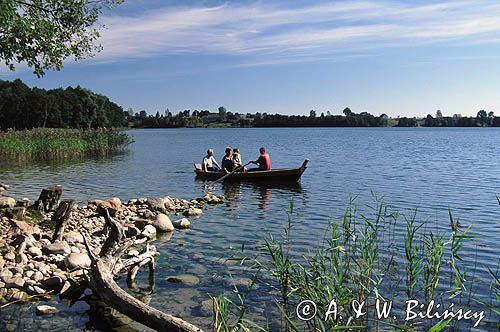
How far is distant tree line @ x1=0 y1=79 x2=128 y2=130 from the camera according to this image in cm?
7831

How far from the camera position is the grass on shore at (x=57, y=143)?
119ft

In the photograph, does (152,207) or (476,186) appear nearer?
(152,207)

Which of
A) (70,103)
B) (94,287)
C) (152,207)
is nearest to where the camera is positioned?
(94,287)

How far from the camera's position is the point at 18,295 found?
330 inches

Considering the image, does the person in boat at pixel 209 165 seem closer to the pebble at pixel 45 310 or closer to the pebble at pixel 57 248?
the pebble at pixel 57 248

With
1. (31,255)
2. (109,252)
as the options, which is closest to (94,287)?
(109,252)

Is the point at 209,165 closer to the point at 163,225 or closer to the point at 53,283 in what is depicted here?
the point at 163,225

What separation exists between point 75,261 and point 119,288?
A: 8.28 feet

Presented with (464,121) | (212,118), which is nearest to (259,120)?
(212,118)

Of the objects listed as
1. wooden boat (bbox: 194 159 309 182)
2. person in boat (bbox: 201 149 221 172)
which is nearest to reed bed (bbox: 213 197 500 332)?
wooden boat (bbox: 194 159 309 182)

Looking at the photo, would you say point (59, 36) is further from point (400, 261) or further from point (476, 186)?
point (476, 186)

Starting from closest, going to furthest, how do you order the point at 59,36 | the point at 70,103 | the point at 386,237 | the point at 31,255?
the point at 31,255 < the point at 386,237 < the point at 59,36 < the point at 70,103

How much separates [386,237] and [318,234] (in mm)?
1685

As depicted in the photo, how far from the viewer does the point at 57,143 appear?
39.1 metres
